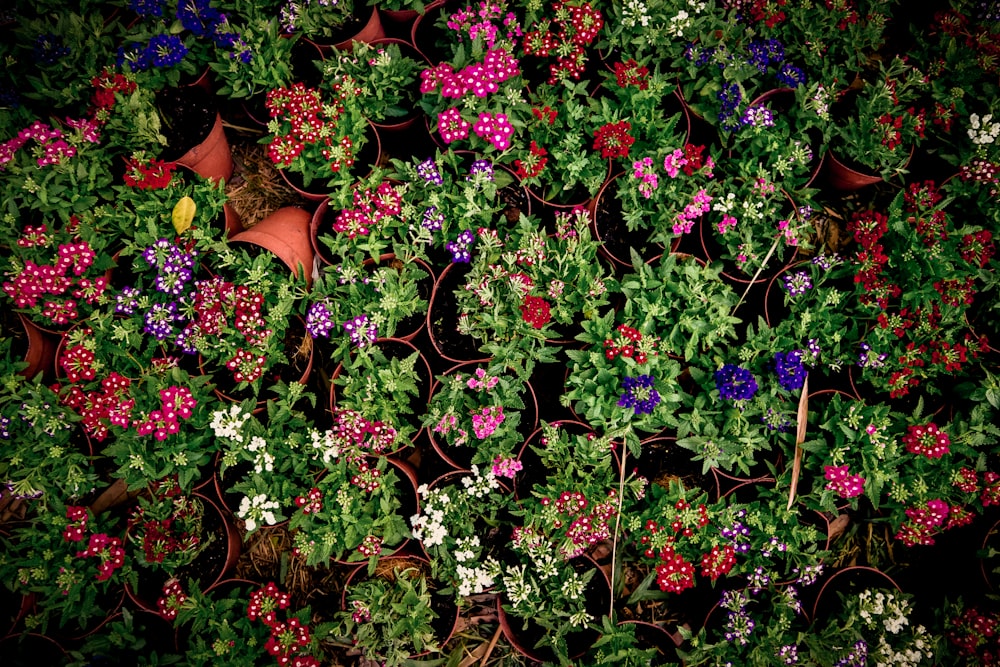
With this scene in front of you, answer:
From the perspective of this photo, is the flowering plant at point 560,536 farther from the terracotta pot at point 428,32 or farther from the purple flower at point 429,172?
the terracotta pot at point 428,32

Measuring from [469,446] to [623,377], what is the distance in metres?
1.14

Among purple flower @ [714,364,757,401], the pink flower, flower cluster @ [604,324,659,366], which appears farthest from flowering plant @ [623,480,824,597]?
the pink flower

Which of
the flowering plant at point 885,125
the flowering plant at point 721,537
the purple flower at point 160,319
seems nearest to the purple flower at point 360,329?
the purple flower at point 160,319

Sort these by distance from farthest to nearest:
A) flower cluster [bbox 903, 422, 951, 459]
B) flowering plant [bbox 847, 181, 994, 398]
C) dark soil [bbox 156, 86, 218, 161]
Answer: dark soil [bbox 156, 86, 218, 161] → flowering plant [bbox 847, 181, 994, 398] → flower cluster [bbox 903, 422, 951, 459]

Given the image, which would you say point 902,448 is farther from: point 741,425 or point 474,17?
point 474,17

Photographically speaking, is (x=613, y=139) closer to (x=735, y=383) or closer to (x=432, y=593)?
(x=735, y=383)

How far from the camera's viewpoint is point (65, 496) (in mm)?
3494

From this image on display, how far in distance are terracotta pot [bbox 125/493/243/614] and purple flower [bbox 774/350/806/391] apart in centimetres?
379

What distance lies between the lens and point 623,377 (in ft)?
10.9

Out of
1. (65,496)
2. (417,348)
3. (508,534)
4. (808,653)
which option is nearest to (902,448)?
(808,653)

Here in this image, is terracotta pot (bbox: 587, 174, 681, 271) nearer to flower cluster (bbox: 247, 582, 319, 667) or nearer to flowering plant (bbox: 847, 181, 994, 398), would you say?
flowering plant (bbox: 847, 181, 994, 398)

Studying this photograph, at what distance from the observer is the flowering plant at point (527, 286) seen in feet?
11.3

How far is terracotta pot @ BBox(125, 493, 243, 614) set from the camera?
355cm

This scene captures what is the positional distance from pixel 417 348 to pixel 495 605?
1912 millimetres
